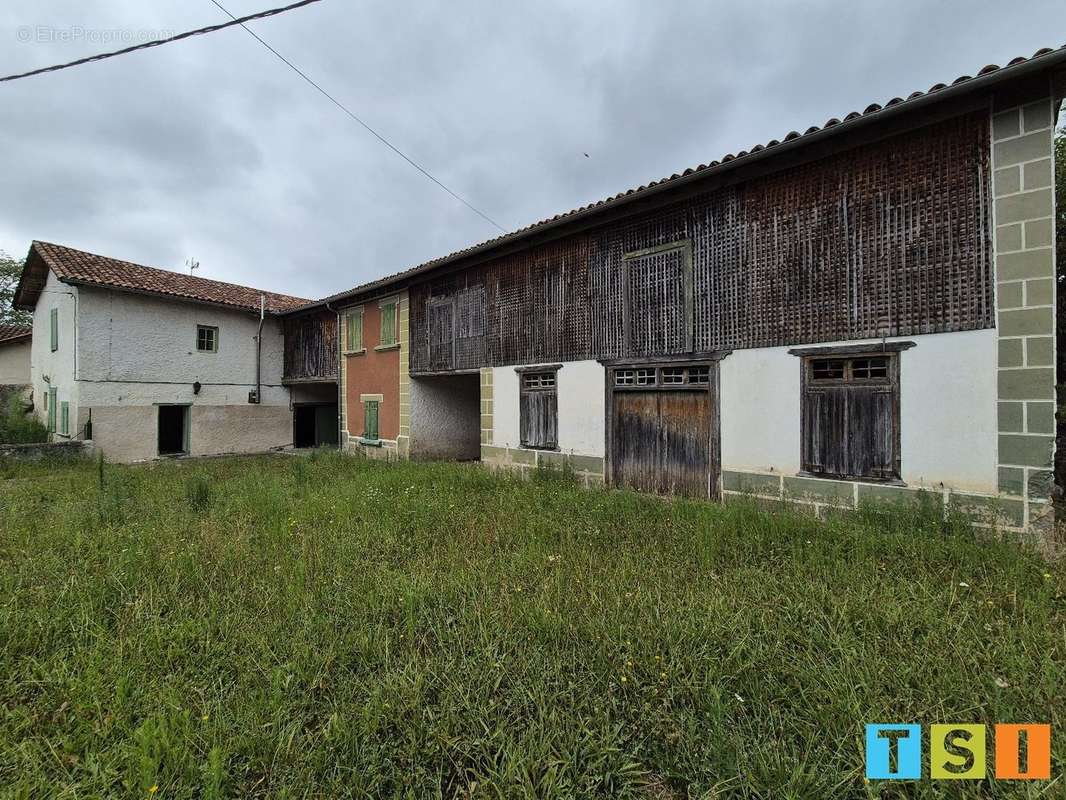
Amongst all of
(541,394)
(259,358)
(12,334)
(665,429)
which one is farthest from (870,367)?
(12,334)

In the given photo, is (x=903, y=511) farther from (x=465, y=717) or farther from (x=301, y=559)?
(x=301, y=559)

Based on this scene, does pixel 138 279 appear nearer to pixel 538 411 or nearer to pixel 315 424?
pixel 315 424

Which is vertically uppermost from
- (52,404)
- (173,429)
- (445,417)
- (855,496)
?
(52,404)

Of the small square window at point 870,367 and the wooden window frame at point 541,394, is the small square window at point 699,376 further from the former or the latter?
the wooden window frame at point 541,394

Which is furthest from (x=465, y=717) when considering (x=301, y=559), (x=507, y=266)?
(x=507, y=266)

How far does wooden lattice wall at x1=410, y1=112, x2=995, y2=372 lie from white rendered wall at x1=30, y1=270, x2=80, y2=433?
1312cm

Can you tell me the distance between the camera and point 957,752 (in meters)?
2.04

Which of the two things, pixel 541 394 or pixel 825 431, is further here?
pixel 541 394

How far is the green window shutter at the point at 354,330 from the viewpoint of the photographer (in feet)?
47.0

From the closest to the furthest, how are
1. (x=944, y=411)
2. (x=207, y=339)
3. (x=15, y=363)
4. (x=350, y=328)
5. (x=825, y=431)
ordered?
(x=944, y=411) < (x=825, y=431) < (x=350, y=328) < (x=207, y=339) < (x=15, y=363)

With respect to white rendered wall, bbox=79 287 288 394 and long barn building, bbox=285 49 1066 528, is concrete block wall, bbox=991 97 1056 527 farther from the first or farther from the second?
A: white rendered wall, bbox=79 287 288 394

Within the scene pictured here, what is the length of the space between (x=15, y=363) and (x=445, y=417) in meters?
18.7

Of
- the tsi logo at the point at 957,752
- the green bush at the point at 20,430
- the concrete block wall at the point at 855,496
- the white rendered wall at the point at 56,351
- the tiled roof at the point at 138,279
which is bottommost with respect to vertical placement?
the tsi logo at the point at 957,752

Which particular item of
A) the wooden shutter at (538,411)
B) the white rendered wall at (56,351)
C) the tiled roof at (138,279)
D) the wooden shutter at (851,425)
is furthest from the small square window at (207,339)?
the wooden shutter at (851,425)
